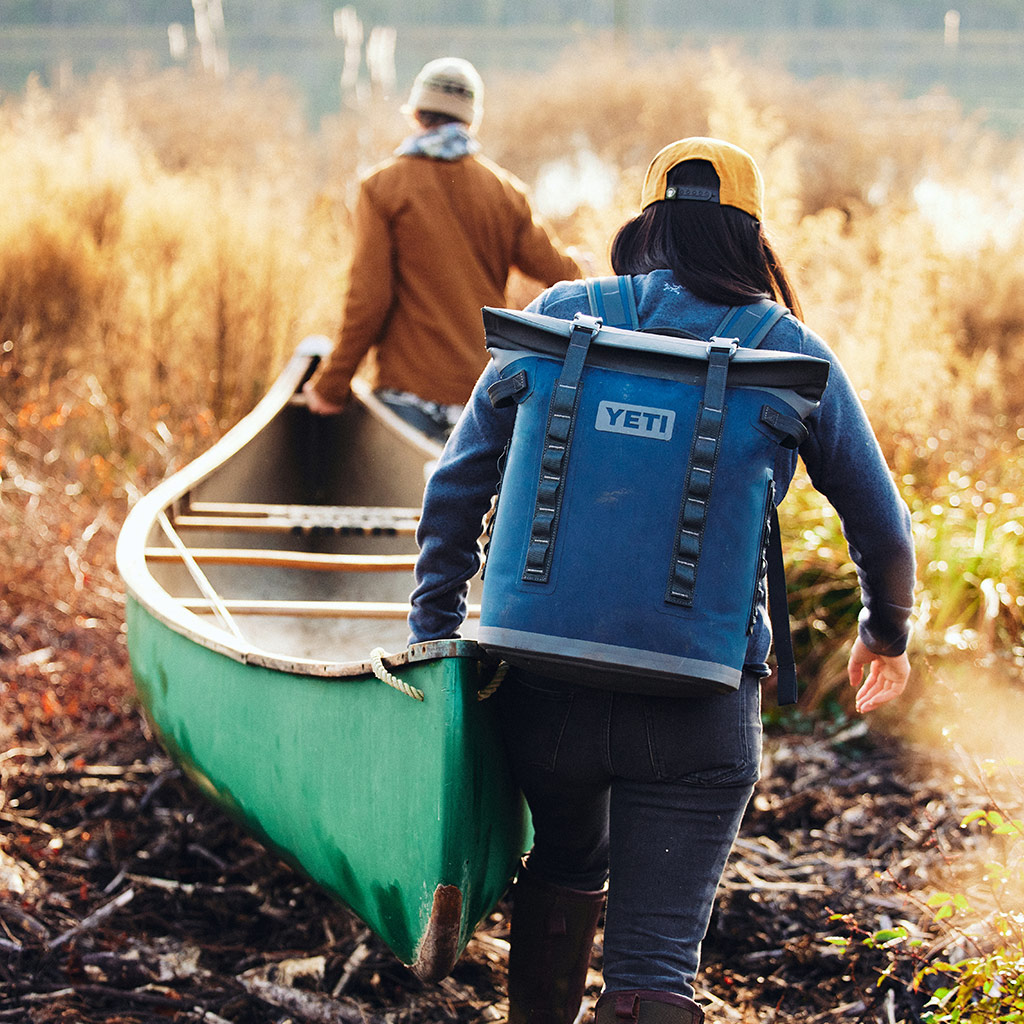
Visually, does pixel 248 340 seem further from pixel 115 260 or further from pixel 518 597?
pixel 518 597

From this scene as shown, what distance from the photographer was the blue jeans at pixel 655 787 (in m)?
1.63

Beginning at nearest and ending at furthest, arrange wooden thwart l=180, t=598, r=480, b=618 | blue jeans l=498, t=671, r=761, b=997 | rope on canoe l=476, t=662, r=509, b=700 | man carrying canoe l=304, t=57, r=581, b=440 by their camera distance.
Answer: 1. blue jeans l=498, t=671, r=761, b=997
2. rope on canoe l=476, t=662, r=509, b=700
3. wooden thwart l=180, t=598, r=480, b=618
4. man carrying canoe l=304, t=57, r=581, b=440

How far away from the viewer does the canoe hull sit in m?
1.84

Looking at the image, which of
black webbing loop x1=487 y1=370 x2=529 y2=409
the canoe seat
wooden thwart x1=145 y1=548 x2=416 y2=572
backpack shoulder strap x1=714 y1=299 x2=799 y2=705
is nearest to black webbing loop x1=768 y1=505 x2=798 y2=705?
backpack shoulder strap x1=714 y1=299 x2=799 y2=705

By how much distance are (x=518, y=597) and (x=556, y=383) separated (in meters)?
0.29

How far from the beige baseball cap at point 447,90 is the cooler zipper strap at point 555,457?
256 centimetres

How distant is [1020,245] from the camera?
7234mm

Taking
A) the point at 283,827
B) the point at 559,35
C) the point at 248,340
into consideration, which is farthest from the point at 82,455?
the point at 559,35

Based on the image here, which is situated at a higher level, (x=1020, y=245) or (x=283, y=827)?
(x=1020, y=245)

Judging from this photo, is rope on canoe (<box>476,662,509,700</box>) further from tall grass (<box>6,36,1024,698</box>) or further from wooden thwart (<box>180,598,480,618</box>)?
tall grass (<box>6,36,1024,698</box>)

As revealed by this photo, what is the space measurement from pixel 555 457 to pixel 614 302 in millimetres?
284

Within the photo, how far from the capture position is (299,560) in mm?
3377

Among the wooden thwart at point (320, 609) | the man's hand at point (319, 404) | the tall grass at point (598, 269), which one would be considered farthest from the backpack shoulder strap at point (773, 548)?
the man's hand at point (319, 404)

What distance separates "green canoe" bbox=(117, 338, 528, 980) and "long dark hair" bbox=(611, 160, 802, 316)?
63 centimetres
